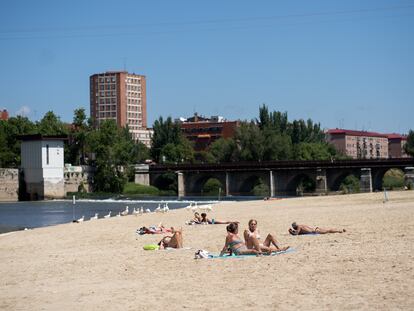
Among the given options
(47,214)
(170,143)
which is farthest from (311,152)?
(47,214)

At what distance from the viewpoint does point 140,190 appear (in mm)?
108750

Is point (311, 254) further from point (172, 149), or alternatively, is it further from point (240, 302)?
point (172, 149)

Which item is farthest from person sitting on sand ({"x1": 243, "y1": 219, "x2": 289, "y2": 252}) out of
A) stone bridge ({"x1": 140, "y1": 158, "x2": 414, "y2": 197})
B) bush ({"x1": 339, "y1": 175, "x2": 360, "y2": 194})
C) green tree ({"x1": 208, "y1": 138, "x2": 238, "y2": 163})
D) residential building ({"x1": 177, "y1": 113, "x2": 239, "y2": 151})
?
residential building ({"x1": 177, "y1": 113, "x2": 239, "y2": 151})

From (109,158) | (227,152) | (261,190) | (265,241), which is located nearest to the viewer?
(265,241)

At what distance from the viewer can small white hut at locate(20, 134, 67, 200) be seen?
3917 inches

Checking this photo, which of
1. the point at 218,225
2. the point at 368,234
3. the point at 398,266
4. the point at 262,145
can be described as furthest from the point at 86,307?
the point at 262,145

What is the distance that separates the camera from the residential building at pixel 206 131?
6658 inches

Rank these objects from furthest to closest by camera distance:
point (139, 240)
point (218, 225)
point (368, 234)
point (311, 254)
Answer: point (218, 225) < point (139, 240) < point (368, 234) < point (311, 254)

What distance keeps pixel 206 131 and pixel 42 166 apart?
78490 millimetres

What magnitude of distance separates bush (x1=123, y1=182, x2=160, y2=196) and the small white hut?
1044cm

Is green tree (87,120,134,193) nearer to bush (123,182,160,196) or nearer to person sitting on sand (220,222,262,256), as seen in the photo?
bush (123,182,160,196)

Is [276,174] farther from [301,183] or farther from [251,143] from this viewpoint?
[251,143]

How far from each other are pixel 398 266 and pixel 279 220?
18.4 metres

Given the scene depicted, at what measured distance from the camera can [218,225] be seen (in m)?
33.0
